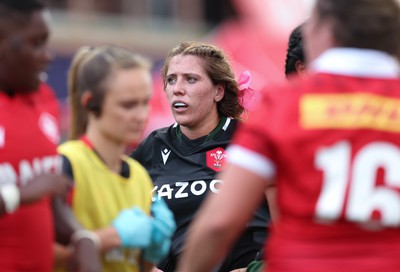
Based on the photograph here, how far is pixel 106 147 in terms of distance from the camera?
513 centimetres

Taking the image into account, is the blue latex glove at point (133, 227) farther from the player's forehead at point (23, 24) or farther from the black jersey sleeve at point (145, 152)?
the black jersey sleeve at point (145, 152)

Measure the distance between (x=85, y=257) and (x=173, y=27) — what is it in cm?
2380

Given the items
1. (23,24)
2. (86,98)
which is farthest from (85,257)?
(23,24)

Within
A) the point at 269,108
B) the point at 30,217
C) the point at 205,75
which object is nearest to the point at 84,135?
the point at 30,217

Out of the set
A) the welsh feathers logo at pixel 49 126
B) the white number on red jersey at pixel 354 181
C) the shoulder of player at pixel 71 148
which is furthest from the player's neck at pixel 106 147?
the white number on red jersey at pixel 354 181

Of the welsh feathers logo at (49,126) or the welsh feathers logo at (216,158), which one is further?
the welsh feathers logo at (216,158)

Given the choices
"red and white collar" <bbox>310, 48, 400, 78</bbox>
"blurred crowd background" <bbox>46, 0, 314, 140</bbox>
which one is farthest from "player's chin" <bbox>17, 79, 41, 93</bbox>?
"blurred crowd background" <bbox>46, 0, 314, 140</bbox>

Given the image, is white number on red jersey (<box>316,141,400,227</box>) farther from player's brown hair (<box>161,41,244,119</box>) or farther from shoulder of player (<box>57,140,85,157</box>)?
player's brown hair (<box>161,41,244,119</box>)

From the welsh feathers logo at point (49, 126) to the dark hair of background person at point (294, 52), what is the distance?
1.96 m

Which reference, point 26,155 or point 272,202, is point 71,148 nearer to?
point 26,155

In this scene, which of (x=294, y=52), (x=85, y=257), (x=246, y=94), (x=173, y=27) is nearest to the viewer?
(x=85, y=257)

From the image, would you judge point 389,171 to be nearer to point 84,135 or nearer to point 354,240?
point 354,240

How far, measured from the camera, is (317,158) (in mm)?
4098

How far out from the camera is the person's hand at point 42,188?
4621 millimetres
